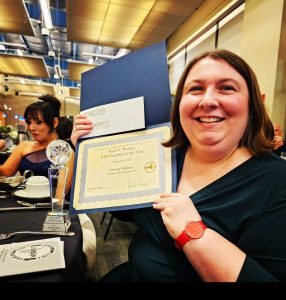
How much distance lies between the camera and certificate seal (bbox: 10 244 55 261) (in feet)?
2.19

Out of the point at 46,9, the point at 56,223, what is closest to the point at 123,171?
the point at 56,223

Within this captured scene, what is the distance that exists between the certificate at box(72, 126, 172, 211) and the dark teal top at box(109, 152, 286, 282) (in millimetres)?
81

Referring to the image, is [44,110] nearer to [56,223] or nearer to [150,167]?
[56,223]

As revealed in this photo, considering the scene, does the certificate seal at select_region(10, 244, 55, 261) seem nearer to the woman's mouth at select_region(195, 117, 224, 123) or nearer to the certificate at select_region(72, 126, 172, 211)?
the certificate at select_region(72, 126, 172, 211)

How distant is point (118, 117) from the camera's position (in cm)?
83

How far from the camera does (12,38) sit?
9250 millimetres

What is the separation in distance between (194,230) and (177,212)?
0.21ft

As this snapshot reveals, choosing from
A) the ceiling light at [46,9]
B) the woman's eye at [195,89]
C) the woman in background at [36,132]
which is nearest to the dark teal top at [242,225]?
the woman's eye at [195,89]

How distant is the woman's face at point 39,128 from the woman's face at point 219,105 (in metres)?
1.62

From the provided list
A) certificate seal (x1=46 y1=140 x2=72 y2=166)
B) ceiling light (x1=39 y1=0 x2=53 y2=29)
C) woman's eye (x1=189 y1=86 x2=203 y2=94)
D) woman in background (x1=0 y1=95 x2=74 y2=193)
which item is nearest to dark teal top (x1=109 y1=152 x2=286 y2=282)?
woman's eye (x1=189 y1=86 x2=203 y2=94)

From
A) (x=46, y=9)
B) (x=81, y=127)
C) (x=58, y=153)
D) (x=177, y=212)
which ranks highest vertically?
(x=46, y=9)

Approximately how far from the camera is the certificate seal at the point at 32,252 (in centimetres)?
67

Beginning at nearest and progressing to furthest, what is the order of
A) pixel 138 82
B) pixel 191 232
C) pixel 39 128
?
pixel 191 232, pixel 138 82, pixel 39 128

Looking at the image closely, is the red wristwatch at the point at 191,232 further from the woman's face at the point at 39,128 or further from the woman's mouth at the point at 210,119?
the woman's face at the point at 39,128
